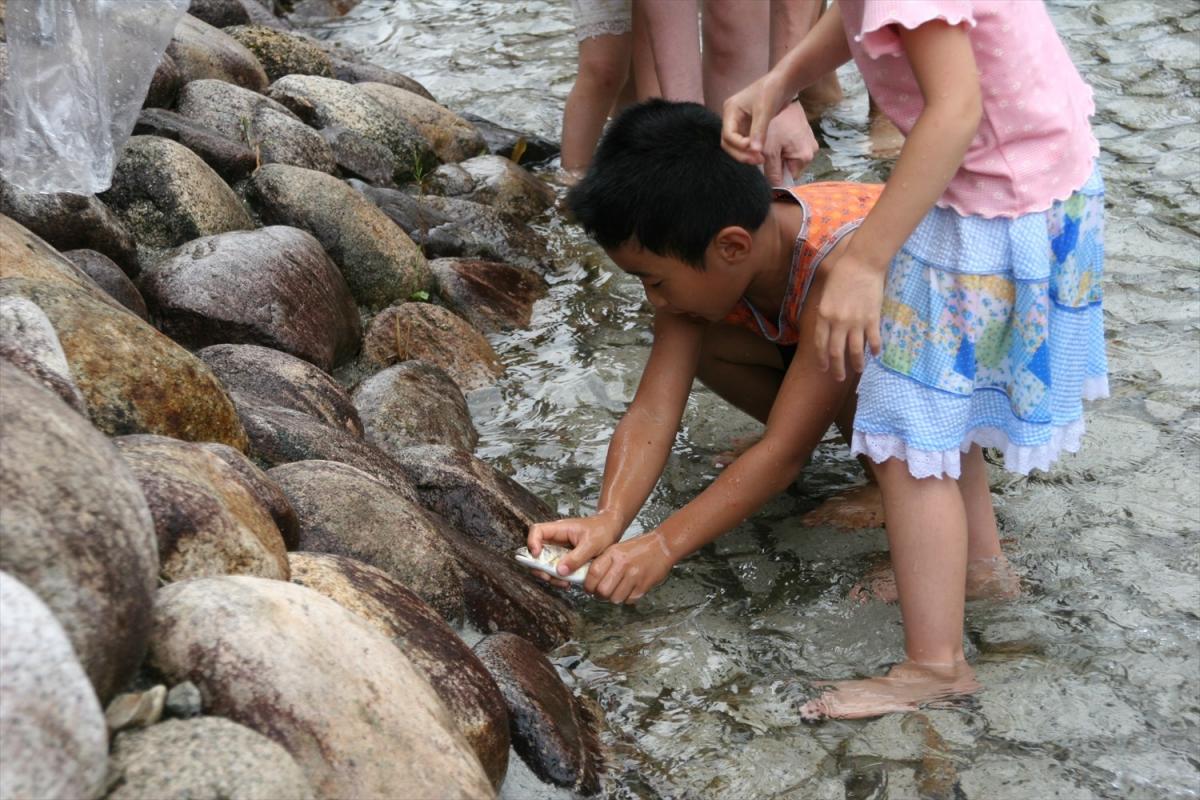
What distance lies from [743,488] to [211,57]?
11.4ft

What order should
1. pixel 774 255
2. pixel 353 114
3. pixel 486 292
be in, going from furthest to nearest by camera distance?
pixel 353 114
pixel 486 292
pixel 774 255

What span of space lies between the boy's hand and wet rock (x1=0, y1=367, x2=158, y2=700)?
46.8 inches

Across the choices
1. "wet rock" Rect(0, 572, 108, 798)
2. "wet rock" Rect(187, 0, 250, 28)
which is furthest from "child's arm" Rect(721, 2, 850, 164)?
"wet rock" Rect(187, 0, 250, 28)

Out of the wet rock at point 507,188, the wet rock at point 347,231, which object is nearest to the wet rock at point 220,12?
the wet rock at point 507,188

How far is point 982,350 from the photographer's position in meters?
2.62

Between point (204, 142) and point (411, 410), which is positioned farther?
point (204, 142)

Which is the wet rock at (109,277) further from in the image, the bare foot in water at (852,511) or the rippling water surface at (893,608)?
the bare foot in water at (852,511)

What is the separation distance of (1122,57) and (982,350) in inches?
173

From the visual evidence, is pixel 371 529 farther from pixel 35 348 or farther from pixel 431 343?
pixel 431 343

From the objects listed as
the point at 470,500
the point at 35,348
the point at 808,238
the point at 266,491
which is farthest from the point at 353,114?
the point at 35,348

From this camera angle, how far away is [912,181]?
2.31 m

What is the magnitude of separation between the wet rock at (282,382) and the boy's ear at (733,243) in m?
1.02

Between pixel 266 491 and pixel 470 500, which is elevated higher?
pixel 266 491

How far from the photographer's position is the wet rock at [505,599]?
284cm
